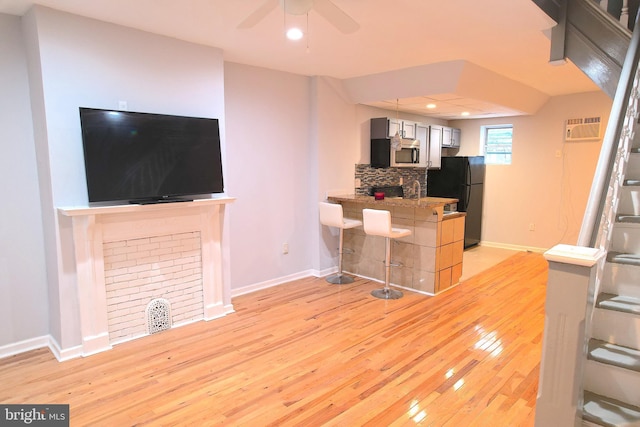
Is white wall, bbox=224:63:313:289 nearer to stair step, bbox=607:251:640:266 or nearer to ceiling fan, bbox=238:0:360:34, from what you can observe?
ceiling fan, bbox=238:0:360:34

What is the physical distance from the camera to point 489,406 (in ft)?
7.88

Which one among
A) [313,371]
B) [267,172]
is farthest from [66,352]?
[267,172]

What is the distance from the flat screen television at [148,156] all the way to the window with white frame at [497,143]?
5.35 metres

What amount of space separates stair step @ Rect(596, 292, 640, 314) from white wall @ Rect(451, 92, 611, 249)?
15.2 feet

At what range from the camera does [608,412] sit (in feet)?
5.80

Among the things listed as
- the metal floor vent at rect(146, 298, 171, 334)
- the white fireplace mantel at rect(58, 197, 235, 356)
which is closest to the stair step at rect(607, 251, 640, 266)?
the white fireplace mantel at rect(58, 197, 235, 356)

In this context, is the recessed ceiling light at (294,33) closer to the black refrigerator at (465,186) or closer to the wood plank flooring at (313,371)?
the wood plank flooring at (313,371)

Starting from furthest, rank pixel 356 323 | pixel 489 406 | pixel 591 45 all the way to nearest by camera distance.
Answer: pixel 356 323 < pixel 591 45 < pixel 489 406

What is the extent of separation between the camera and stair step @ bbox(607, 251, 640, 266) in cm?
208

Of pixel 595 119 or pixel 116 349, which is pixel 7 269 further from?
pixel 595 119

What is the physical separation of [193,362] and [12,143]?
214 centimetres

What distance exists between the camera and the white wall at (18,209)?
2.87m

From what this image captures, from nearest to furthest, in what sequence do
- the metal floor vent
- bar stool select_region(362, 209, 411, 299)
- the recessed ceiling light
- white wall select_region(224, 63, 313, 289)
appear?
the recessed ceiling light → the metal floor vent → bar stool select_region(362, 209, 411, 299) → white wall select_region(224, 63, 313, 289)

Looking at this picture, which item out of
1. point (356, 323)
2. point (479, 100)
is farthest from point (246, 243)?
point (479, 100)
